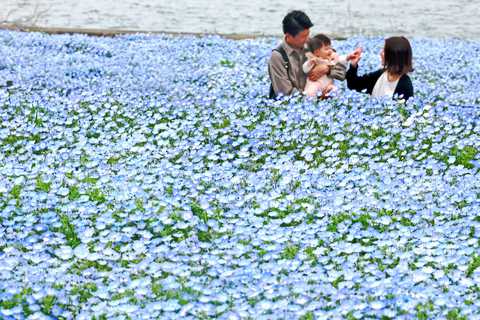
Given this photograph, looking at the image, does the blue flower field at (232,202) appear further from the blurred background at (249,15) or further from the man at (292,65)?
the blurred background at (249,15)

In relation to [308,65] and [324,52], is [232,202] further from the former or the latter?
[324,52]

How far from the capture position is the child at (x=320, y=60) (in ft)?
33.7

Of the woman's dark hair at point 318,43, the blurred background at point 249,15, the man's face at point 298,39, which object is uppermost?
the man's face at point 298,39

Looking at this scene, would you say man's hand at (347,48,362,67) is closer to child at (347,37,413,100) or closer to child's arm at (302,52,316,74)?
child at (347,37,413,100)

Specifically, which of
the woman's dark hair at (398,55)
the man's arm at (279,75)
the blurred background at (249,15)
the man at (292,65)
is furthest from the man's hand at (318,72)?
the blurred background at (249,15)

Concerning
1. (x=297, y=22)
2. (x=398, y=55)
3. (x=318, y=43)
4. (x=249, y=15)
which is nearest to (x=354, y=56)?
(x=318, y=43)

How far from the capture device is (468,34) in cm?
1977

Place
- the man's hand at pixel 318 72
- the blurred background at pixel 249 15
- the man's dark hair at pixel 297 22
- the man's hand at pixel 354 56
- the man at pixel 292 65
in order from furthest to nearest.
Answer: the blurred background at pixel 249 15 < the man's hand at pixel 318 72 < the man's hand at pixel 354 56 < the man at pixel 292 65 < the man's dark hair at pixel 297 22

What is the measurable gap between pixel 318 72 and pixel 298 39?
0.48 metres

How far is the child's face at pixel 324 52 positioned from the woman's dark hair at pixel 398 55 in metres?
0.71

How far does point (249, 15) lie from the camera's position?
2144cm

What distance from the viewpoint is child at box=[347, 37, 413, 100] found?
9760 mm

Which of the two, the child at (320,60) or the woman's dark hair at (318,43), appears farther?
the woman's dark hair at (318,43)

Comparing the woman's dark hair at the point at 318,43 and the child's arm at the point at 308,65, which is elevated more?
the woman's dark hair at the point at 318,43
